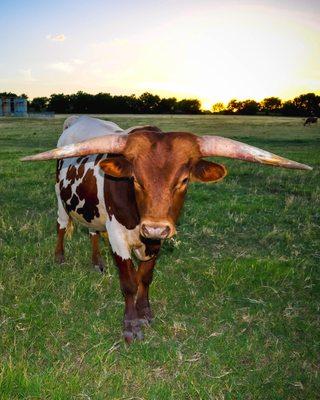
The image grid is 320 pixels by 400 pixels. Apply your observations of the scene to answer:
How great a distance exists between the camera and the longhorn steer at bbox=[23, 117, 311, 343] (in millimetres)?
3842

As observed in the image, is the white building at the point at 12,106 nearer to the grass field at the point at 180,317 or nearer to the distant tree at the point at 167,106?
the distant tree at the point at 167,106

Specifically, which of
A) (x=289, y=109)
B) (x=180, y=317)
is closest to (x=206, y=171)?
(x=180, y=317)

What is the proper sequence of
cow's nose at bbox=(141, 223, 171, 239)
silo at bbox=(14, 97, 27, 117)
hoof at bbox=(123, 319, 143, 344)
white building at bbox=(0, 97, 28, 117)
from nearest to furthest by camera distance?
cow's nose at bbox=(141, 223, 171, 239) < hoof at bbox=(123, 319, 143, 344) < white building at bbox=(0, 97, 28, 117) < silo at bbox=(14, 97, 27, 117)

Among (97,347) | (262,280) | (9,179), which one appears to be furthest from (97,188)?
(9,179)

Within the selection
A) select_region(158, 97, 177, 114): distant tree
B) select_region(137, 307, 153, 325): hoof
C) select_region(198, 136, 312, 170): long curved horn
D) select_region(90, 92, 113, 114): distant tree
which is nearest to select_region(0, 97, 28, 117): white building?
select_region(90, 92, 113, 114): distant tree

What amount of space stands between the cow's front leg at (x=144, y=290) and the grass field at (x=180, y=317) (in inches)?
6.9

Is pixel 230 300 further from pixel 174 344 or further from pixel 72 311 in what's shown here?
pixel 72 311

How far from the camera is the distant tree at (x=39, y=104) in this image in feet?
344

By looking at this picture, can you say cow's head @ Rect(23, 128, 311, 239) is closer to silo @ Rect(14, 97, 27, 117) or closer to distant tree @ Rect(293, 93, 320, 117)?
silo @ Rect(14, 97, 27, 117)

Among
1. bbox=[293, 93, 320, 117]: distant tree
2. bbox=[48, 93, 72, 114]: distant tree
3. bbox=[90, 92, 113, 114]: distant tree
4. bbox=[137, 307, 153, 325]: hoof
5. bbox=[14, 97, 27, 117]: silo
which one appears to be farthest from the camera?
bbox=[48, 93, 72, 114]: distant tree

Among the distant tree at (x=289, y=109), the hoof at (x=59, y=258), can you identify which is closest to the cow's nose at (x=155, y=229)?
the hoof at (x=59, y=258)

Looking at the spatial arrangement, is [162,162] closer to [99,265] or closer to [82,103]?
[99,265]

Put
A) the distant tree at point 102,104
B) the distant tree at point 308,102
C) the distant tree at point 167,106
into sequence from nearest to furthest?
the distant tree at point 167,106 → the distant tree at point 102,104 → the distant tree at point 308,102

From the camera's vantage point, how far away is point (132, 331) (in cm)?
475
